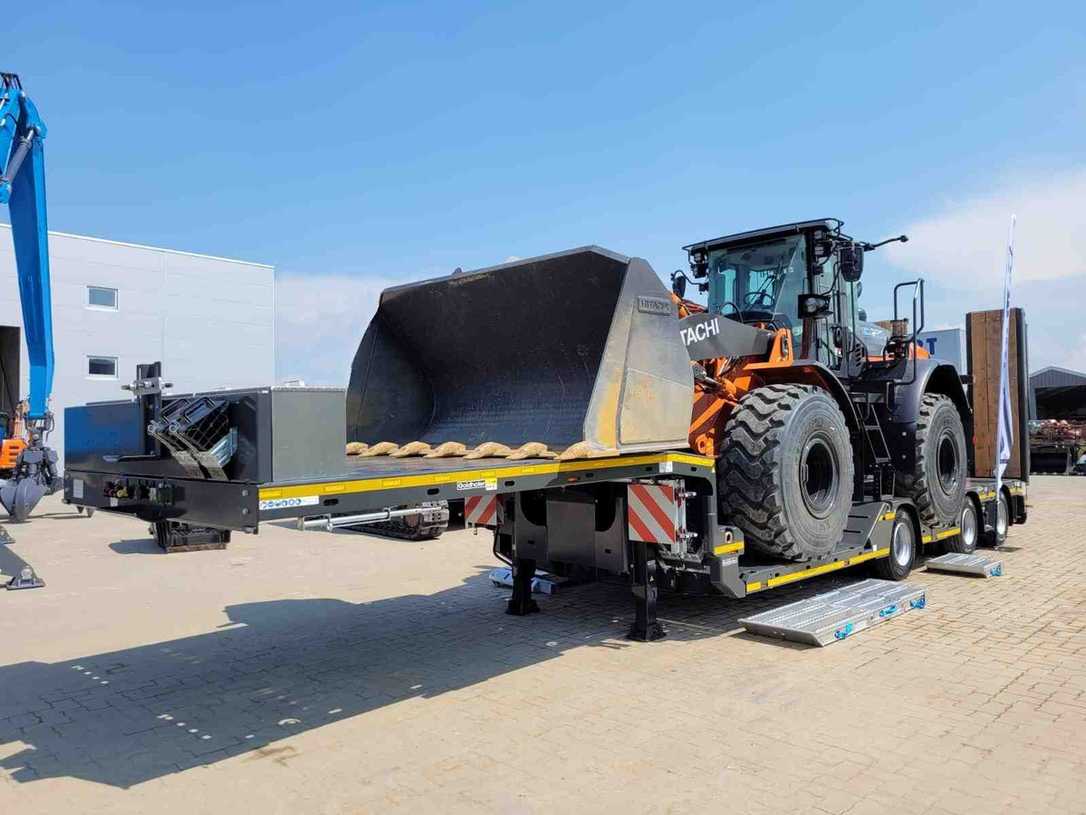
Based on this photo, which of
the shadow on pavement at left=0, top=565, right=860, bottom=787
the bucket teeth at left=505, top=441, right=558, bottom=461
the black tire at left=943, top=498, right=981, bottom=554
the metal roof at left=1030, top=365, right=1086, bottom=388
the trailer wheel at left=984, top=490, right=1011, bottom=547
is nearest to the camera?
the shadow on pavement at left=0, top=565, right=860, bottom=787

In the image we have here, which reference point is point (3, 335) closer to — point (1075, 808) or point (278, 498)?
point (278, 498)

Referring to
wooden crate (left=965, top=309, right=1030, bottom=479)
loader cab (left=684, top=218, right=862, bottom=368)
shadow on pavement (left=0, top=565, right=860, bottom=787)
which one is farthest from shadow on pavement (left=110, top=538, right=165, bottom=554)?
wooden crate (left=965, top=309, right=1030, bottom=479)

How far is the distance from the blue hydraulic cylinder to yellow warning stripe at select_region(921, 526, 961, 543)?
456 inches

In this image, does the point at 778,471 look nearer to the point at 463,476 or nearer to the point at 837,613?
the point at 837,613

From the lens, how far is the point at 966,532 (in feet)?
32.8

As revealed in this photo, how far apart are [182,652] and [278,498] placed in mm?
3527

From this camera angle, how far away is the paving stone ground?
3738mm

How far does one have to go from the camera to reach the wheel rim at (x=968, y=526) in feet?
32.5

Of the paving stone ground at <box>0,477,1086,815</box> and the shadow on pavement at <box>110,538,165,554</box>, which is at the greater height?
the paving stone ground at <box>0,477,1086,815</box>

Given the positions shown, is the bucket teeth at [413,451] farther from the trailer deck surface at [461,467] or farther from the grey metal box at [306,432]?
the grey metal box at [306,432]

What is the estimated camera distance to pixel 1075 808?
11.3 ft

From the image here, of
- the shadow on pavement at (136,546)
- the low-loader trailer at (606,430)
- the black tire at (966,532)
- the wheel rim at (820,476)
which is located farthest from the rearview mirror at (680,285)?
the shadow on pavement at (136,546)

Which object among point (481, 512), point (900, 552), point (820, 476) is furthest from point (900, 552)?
point (481, 512)

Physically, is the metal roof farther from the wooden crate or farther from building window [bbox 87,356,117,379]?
building window [bbox 87,356,117,379]
